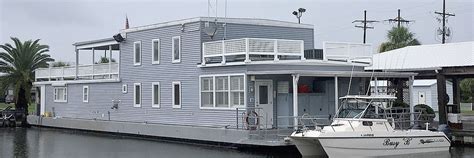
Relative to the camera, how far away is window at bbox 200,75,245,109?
24281mm

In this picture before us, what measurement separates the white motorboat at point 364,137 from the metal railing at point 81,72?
15478 millimetres

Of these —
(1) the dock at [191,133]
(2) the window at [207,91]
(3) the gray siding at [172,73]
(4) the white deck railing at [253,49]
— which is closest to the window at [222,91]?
(2) the window at [207,91]

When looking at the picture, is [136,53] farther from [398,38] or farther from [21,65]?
[398,38]

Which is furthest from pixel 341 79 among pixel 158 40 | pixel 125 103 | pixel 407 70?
pixel 125 103

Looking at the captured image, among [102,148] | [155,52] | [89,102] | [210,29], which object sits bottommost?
[102,148]

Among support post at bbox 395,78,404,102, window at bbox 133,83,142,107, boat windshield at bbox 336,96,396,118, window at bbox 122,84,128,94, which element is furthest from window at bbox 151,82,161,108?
support post at bbox 395,78,404,102

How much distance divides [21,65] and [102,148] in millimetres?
21304

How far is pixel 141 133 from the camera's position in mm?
29234

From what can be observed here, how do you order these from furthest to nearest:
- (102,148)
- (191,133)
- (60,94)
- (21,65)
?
(21,65) → (60,94) → (191,133) → (102,148)

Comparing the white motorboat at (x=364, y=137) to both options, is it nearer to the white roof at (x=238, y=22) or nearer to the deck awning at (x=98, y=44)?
the white roof at (x=238, y=22)

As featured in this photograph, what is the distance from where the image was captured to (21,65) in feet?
144

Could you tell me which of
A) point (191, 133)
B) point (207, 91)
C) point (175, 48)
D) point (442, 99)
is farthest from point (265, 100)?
point (442, 99)

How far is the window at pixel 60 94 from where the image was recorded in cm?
3766

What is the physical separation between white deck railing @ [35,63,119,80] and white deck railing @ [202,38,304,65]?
30.9 ft
